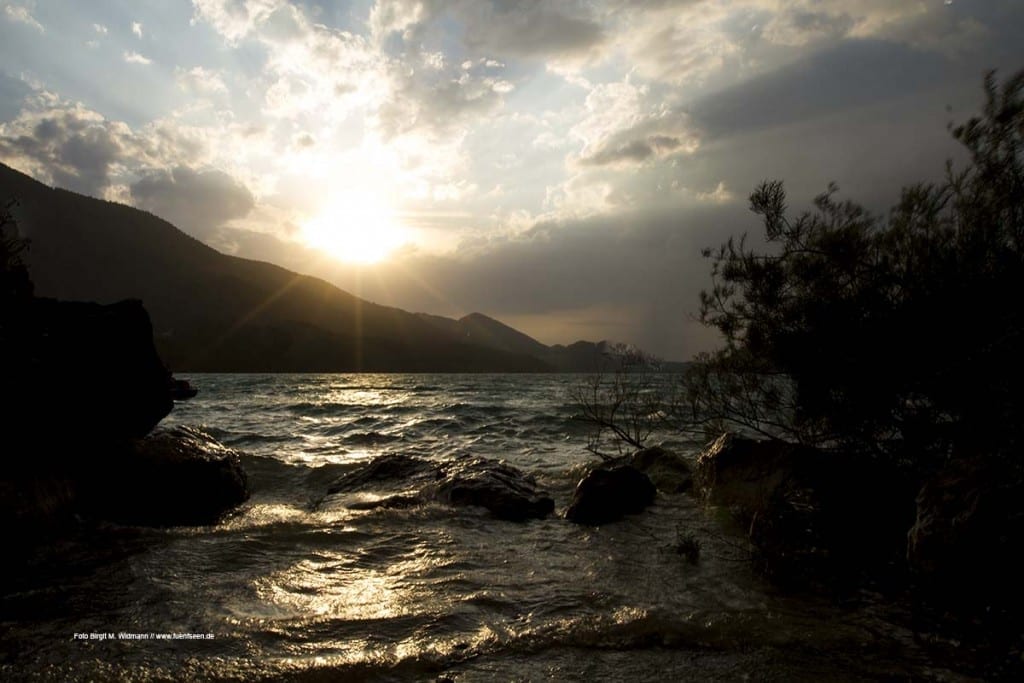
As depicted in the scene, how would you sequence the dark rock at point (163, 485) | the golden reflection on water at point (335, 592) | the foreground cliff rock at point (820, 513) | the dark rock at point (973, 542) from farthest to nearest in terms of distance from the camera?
the dark rock at point (163, 485)
the foreground cliff rock at point (820, 513)
the golden reflection on water at point (335, 592)
the dark rock at point (973, 542)

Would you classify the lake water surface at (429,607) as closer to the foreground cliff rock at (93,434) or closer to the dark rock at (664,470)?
the foreground cliff rock at (93,434)

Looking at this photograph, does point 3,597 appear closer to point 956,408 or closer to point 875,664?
point 875,664

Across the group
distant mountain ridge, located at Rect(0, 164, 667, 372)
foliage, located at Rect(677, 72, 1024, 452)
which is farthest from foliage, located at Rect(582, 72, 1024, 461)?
distant mountain ridge, located at Rect(0, 164, 667, 372)

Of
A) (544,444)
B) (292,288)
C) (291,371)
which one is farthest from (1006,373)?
(292,288)

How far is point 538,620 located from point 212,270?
177 metres

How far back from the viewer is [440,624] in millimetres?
4859

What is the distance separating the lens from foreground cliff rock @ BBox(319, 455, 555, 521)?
9.64 m

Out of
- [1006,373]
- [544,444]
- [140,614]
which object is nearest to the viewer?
[140,614]

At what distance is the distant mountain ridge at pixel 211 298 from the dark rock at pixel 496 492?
392ft

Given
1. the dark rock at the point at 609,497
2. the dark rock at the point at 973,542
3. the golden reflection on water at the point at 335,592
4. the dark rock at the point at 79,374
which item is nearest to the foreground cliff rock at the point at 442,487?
the dark rock at the point at 609,497

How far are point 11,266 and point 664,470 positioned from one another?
13269 millimetres

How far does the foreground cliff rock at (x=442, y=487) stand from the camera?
9641mm

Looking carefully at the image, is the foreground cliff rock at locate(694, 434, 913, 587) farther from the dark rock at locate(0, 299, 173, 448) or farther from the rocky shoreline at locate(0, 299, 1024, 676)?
the dark rock at locate(0, 299, 173, 448)

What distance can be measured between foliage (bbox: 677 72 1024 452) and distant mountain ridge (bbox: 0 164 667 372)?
12093cm
